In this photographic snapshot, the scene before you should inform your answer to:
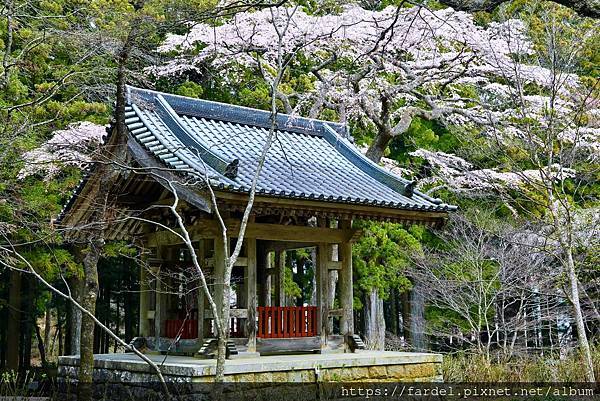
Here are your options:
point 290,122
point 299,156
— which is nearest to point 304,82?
point 290,122

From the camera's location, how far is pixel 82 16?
10.2 meters

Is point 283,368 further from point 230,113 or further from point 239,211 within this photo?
point 230,113

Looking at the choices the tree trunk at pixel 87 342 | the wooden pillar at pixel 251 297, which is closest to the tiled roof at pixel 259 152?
the wooden pillar at pixel 251 297

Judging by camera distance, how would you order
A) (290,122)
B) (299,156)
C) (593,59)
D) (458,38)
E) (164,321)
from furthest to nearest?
(593,59) < (458,38) < (290,122) < (299,156) < (164,321)

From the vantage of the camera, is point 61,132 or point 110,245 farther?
point 110,245

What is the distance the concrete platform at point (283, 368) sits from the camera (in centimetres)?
779

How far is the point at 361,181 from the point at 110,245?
16.9ft

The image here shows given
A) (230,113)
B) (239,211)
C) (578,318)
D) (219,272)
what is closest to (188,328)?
(219,272)

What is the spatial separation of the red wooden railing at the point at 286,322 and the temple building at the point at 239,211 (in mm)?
15

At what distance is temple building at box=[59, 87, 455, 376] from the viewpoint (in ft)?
27.6

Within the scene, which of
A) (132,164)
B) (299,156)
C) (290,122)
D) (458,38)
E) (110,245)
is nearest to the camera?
(132,164)

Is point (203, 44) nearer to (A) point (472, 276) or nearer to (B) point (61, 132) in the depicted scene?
(B) point (61, 132)

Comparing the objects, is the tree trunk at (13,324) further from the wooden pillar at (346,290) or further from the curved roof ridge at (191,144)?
the wooden pillar at (346,290)

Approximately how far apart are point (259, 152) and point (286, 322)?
2.59 m
